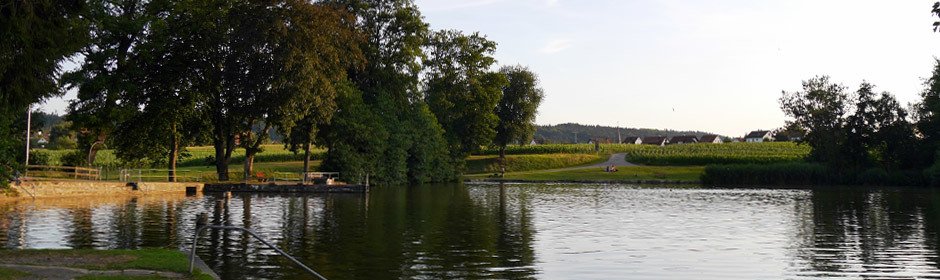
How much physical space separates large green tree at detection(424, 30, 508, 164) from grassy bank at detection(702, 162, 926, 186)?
26273 millimetres

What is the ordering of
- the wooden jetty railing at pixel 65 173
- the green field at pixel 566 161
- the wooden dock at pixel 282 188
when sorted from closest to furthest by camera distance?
1. the wooden jetty railing at pixel 65 173
2. the wooden dock at pixel 282 188
3. the green field at pixel 566 161

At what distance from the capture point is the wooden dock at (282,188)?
62.9 m

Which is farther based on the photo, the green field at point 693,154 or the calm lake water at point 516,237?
the green field at point 693,154

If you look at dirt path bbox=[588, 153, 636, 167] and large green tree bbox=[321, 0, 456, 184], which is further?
dirt path bbox=[588, 153, 636, 167]

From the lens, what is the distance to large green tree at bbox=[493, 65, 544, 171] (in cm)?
12006

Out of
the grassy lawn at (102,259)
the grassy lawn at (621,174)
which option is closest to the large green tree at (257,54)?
the grassy lawn at (621,174)

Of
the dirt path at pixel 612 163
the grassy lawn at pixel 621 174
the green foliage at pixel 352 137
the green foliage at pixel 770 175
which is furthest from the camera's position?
the dirt path at pixel 612 163

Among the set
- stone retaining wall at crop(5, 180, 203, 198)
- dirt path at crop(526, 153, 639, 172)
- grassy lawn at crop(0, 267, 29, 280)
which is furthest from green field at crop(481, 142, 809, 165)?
grassy lawn at crop(0, 267, 29, 280)

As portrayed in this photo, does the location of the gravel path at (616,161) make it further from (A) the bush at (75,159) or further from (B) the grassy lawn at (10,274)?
(B) the grassy lawn at (10,274)

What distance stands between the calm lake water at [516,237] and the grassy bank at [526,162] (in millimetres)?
70352

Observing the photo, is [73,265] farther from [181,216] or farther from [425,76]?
[425,76]

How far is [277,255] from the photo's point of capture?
77.2 feet

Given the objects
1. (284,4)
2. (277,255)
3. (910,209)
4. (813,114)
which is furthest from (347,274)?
(813,114)

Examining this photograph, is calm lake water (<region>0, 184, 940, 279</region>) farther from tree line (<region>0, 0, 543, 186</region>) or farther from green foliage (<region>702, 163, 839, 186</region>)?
green foliage (<region>702, 163, 839, 186</region>)
